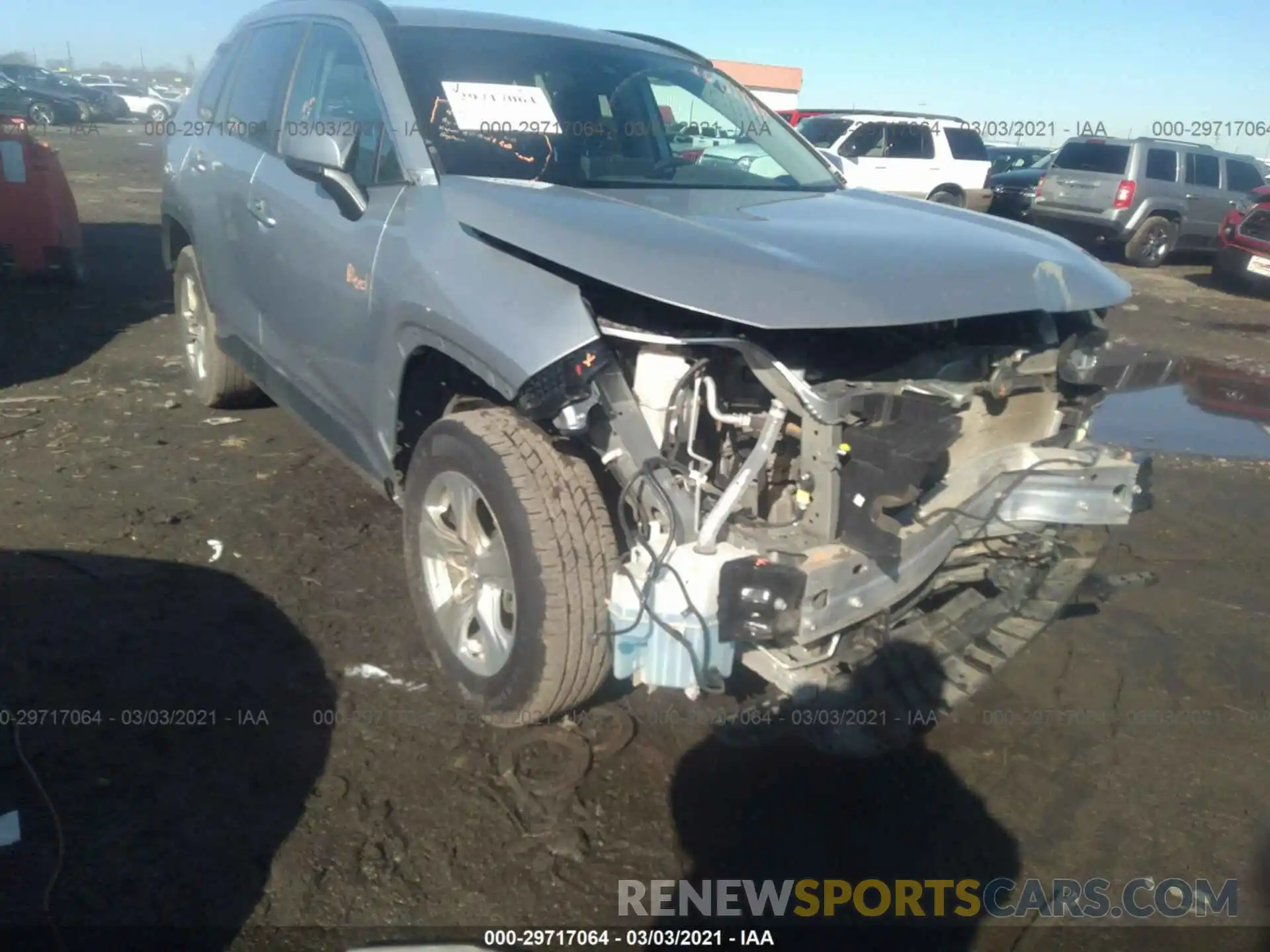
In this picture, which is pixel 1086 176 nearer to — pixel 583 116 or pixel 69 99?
pixel 583 116

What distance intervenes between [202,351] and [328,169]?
2.60 meters

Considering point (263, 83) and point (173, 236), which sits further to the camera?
point (173, 236)

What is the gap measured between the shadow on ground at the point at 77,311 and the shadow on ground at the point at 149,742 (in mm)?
3231

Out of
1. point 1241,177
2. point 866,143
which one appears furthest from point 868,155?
point 1241,177

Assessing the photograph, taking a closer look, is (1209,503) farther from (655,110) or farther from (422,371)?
(422,371)

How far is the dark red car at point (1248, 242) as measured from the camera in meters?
12.6

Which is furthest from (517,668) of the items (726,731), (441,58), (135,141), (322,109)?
(135,141)

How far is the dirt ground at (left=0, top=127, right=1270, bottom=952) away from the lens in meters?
2.41

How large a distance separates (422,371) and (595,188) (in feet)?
2.73

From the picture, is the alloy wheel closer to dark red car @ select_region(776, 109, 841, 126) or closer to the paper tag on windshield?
the paper tag on windshield

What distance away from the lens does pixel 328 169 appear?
10.5 ft

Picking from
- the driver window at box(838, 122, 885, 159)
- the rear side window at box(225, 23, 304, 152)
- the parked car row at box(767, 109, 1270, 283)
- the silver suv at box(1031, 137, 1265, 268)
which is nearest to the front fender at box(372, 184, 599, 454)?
the rear side window at box(225, 23, 304, 152)

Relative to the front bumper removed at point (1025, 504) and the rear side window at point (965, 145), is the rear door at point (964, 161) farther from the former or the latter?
the front bumper removed at point (1025, 504)

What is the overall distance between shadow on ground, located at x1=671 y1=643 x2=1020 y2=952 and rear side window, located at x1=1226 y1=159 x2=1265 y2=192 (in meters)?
16.4
